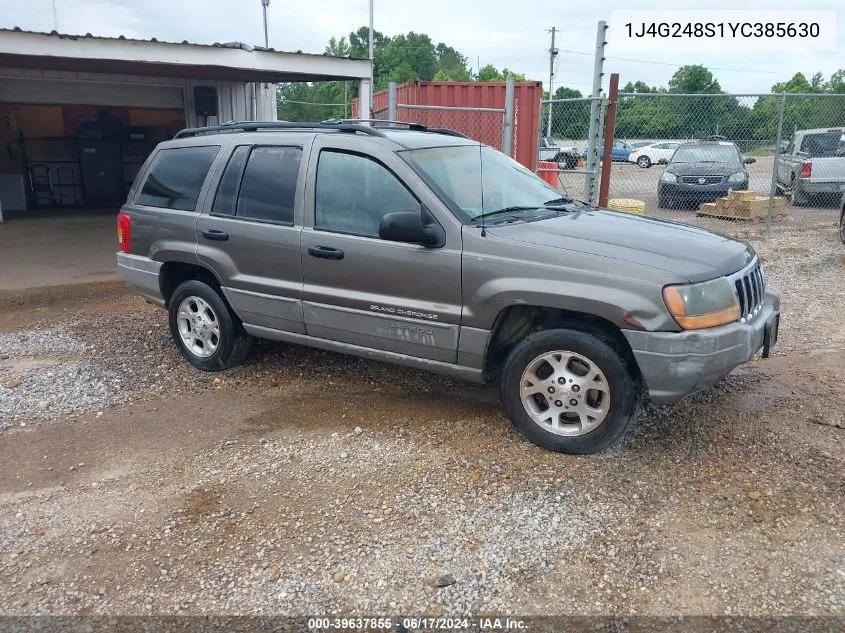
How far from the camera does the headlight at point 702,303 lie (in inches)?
147

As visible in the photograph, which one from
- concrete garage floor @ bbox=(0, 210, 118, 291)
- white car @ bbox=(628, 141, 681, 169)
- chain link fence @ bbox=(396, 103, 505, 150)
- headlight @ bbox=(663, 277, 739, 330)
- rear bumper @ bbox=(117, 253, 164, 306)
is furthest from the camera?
white car @ bbox=(628, 141, 681, 169)

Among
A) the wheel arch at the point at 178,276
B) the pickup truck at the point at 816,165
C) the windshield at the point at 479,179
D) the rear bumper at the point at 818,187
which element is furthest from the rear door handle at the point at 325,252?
the rear bumper at the point at 818,187

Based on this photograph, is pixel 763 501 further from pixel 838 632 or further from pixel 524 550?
pixel 524 550

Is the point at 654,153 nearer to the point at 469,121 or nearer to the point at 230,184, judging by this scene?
the point at 469,121

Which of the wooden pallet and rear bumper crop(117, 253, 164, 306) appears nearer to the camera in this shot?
rear bumper crop(117, 253, 164, 306)

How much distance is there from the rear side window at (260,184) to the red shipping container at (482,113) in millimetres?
6983

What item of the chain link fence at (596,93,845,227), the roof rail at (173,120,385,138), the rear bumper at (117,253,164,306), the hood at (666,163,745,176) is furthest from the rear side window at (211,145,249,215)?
the hood at (666,163,745,176)

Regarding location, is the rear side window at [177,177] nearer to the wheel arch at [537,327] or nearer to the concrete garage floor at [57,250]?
the wheel arch at [537,327]

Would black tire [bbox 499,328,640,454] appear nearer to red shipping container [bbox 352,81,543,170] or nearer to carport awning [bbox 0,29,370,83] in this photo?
carport awning [bbox 0,29,370,83]

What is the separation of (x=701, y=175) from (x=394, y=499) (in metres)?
13.3

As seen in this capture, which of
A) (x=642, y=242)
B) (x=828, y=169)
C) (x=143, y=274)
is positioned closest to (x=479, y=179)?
(x=642, y=242)

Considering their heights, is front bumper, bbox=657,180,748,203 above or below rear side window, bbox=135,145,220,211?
below

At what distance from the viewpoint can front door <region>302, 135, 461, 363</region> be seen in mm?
4362

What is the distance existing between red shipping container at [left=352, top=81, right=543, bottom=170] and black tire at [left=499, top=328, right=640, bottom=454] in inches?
325
